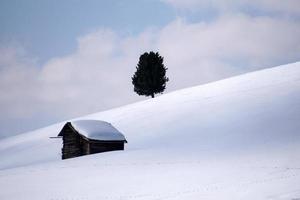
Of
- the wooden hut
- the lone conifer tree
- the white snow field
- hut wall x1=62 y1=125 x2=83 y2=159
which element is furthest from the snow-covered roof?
the lone conifer tree

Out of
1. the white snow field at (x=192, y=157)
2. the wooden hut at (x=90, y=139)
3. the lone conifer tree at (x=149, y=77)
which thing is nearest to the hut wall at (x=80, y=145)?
the wooden hut at (x=90, y=139)

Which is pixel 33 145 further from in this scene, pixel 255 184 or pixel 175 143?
pixel 255 184

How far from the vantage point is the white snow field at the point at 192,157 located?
13.5 m

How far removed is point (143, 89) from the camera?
71500mm

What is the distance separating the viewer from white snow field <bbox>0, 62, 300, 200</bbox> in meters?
13.5

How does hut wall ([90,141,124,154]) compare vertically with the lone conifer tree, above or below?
below

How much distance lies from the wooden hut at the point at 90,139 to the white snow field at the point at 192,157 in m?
2.12

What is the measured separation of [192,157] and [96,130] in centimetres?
1023

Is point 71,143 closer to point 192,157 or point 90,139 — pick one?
point 90,139

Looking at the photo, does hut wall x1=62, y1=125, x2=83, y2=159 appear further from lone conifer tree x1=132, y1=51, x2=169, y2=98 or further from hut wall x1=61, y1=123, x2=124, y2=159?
lone conifer tree x1=132, y1=51, x2=169, y2=98

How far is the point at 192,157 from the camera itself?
845 inches

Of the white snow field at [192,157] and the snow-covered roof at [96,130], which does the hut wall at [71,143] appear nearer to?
the snow-covered roof at [96,130]

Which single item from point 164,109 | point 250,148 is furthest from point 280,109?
point 164,109

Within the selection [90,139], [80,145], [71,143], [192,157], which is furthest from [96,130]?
[192,157]
